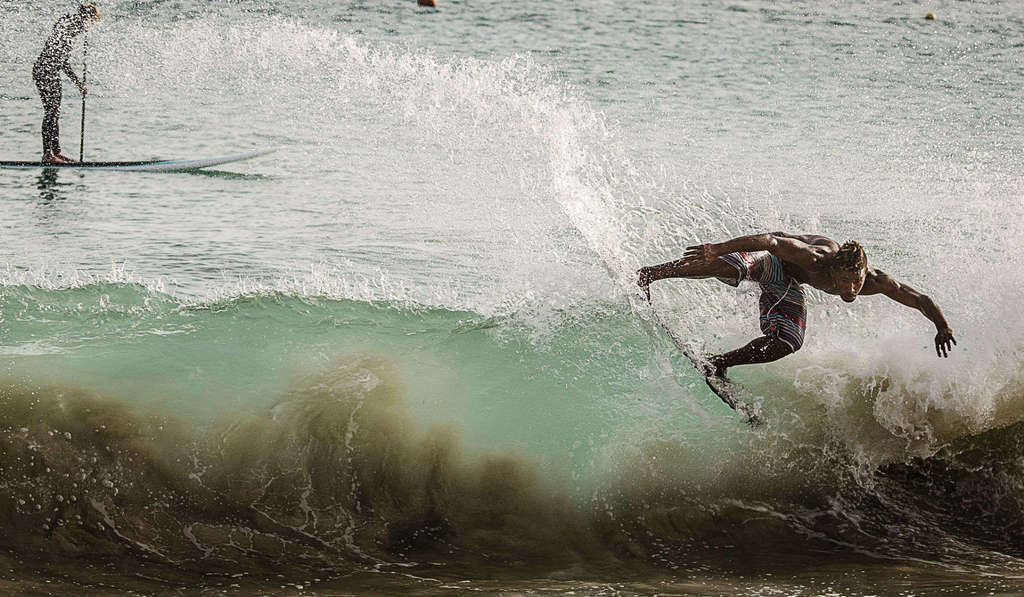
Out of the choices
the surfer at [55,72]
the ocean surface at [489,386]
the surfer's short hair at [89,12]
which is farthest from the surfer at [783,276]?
the surfer's short hair at [89,12]

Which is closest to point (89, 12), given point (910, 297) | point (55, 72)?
point (55, 72)

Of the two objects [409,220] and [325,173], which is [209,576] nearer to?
[409,220]

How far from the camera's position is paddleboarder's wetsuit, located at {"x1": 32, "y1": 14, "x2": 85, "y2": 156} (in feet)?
42.3

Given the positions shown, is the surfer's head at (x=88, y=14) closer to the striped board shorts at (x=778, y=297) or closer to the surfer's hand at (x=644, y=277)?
the surfer's hand at (x=644, y=277)

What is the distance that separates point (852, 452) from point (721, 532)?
3.74 ft

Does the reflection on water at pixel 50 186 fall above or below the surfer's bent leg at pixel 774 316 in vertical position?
below

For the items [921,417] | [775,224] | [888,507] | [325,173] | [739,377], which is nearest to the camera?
[888,507]

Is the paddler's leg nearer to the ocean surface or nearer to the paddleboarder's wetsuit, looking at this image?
the paddleboarder's wetsuit

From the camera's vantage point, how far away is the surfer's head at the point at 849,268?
17.9ft

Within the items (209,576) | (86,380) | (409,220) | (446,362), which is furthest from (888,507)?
(409,220)

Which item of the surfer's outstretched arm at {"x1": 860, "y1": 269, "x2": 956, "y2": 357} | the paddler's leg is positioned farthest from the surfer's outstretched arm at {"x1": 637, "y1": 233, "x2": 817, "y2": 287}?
the paddler's leg

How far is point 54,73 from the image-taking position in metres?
13.6

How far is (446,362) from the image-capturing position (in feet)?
22.8

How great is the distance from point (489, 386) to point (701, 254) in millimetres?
1899
